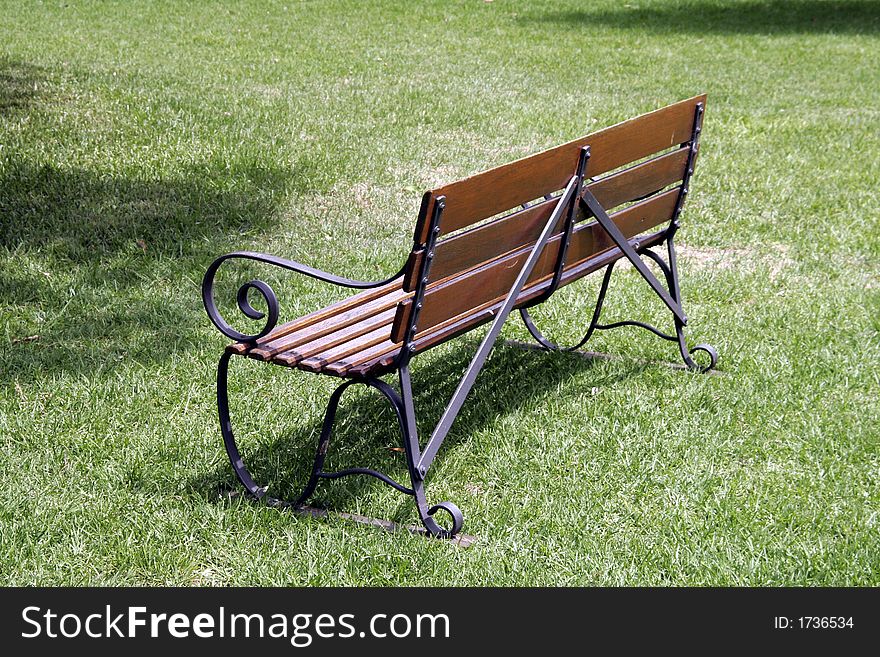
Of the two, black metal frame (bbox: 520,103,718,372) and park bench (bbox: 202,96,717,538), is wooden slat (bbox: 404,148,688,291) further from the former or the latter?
black metal frame (bbox: 520,103,718,372)

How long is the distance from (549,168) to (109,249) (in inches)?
133

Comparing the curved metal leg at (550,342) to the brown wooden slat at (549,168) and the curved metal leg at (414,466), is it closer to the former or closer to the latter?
the brown wooden slat at (549,168)

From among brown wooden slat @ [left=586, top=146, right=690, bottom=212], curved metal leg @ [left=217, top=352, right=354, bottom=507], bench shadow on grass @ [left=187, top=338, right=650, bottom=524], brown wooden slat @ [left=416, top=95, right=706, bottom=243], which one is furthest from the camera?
brown wooden slat @ [left=586, top=146, right=690, bottom=212]

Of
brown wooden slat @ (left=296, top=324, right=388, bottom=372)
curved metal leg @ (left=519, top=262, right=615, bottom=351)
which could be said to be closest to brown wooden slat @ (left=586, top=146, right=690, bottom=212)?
curved metal leg @ (left=519, top=262, right=615, bottom=351)

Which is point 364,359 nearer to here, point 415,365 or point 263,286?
point 263,286

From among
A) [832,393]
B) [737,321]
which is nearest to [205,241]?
[737,321]

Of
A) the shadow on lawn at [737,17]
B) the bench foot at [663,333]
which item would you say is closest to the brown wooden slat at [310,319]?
the bench foot at [663,333]

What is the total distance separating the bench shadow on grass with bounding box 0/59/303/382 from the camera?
15.7 feet

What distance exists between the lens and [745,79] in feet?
41.8

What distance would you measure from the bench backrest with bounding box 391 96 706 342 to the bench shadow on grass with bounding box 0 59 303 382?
1.85m

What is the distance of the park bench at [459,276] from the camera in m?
3.12

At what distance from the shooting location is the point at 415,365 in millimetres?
4680

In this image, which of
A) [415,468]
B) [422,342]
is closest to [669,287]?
[422,342]

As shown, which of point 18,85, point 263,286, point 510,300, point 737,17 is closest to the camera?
point 263,286
